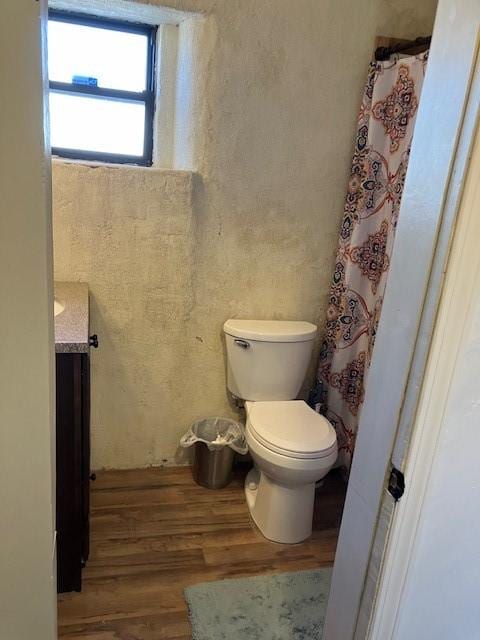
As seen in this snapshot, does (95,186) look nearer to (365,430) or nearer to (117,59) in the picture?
(117,59)

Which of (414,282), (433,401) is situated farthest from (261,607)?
(414,282)

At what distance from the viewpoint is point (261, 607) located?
1712 millimetres

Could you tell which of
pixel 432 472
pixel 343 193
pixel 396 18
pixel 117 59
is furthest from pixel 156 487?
pixel 396 18

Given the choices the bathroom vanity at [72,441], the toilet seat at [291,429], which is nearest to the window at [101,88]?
the bathroom vanity at [72,441]

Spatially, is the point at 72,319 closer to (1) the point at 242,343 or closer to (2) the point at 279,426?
(1) the point at 242,343

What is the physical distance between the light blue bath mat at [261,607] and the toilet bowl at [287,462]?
216 millimetres

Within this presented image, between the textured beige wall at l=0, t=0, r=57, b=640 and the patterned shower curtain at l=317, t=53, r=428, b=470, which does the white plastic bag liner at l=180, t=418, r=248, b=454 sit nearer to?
the patterned shower curtain at l=317, t=53, r=428, b=470

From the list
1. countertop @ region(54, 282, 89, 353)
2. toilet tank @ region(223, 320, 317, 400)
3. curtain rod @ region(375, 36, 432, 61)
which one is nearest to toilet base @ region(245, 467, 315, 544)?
toilet tank @ region(223, 320, 317, 400)

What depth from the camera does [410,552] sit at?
81 centimetres

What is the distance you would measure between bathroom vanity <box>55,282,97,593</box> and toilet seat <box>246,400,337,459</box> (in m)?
0.69

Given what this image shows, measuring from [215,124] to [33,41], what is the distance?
1.64m

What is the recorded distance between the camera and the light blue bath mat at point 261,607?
1.62 meters

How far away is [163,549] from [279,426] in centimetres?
65

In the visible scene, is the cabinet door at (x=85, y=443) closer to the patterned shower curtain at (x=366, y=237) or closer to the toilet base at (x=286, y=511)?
the toilet base at (x=286, y=511)
